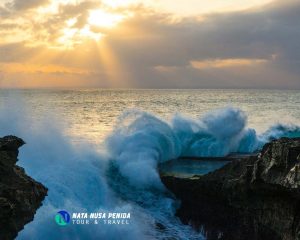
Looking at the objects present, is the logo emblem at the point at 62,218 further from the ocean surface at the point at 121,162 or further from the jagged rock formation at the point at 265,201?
the jagged rock formation at the point at 265,201

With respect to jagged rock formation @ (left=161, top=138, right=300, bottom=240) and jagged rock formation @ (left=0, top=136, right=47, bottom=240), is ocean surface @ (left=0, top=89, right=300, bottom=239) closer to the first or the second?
jagged rock formation @ (left=161, top=138, right=300, bottom=240)

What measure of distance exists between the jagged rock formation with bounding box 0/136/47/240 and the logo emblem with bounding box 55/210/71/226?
15.5 feet

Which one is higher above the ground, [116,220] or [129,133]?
[129,133]

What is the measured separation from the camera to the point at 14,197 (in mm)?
6953

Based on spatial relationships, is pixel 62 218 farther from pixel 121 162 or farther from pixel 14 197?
pixel 121 162

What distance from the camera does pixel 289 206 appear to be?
789 cm

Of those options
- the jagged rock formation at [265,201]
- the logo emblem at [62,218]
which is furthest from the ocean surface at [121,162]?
the jagged rock formation at [265,201]

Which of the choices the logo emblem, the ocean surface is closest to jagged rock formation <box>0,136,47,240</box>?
the ocean surface

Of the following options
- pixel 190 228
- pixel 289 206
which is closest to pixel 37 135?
pixel 190 228

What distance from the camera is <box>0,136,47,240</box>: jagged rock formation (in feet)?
21.9

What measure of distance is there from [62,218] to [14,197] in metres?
6.23

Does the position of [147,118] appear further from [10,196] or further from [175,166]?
[10,196]

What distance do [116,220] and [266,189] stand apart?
6.60m

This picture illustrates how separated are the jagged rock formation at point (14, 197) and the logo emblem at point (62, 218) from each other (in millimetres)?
4713
